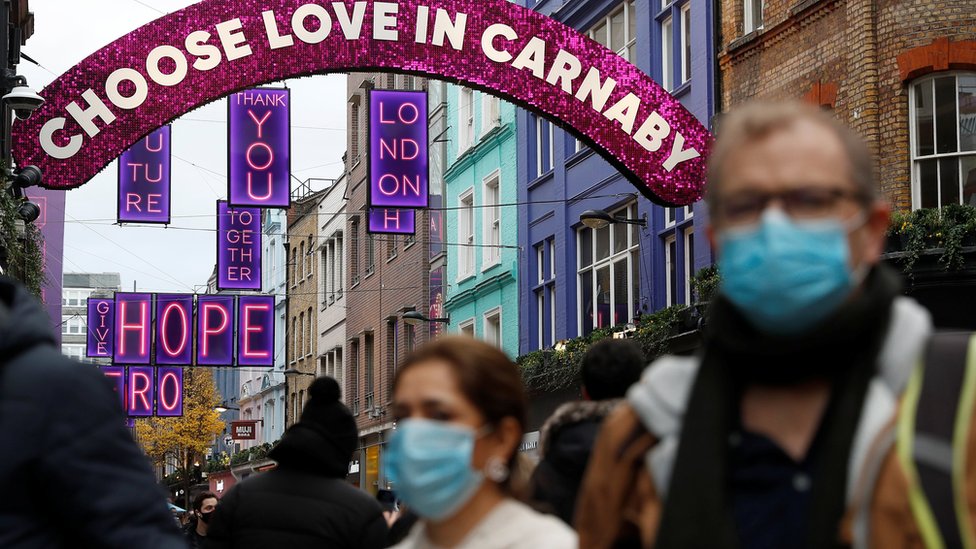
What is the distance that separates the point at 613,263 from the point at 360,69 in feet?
35.7

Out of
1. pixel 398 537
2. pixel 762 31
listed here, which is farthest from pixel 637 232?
pixel 398 537

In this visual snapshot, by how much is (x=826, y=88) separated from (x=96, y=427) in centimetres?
1826

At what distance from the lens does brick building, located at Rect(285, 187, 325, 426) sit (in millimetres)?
62375

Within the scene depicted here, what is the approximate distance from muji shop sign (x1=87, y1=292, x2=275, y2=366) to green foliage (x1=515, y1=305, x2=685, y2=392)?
5.68 m

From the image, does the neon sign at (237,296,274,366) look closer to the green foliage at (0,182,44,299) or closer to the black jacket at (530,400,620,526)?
the green foliage at (0,182,44,299)

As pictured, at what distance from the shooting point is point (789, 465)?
2.69 m

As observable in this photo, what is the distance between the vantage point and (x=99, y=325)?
3678 centimetres

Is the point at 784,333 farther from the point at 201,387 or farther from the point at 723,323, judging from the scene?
the point at 201,387

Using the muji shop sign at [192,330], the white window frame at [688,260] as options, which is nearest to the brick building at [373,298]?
the muji shop sign at [192,330]

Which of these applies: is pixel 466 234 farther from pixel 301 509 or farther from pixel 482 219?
pixel 301 509

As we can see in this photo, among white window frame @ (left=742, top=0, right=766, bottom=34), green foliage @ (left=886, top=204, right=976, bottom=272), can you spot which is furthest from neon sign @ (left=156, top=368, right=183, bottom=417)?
green foliage @ (left=886, top=204, right=976, bottom=272)

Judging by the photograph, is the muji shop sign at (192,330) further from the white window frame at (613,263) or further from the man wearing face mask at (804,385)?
the man wearing face mask at (804,385)

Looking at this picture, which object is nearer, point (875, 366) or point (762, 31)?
point (875, 366)

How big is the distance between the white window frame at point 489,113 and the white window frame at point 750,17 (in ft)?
40.9
